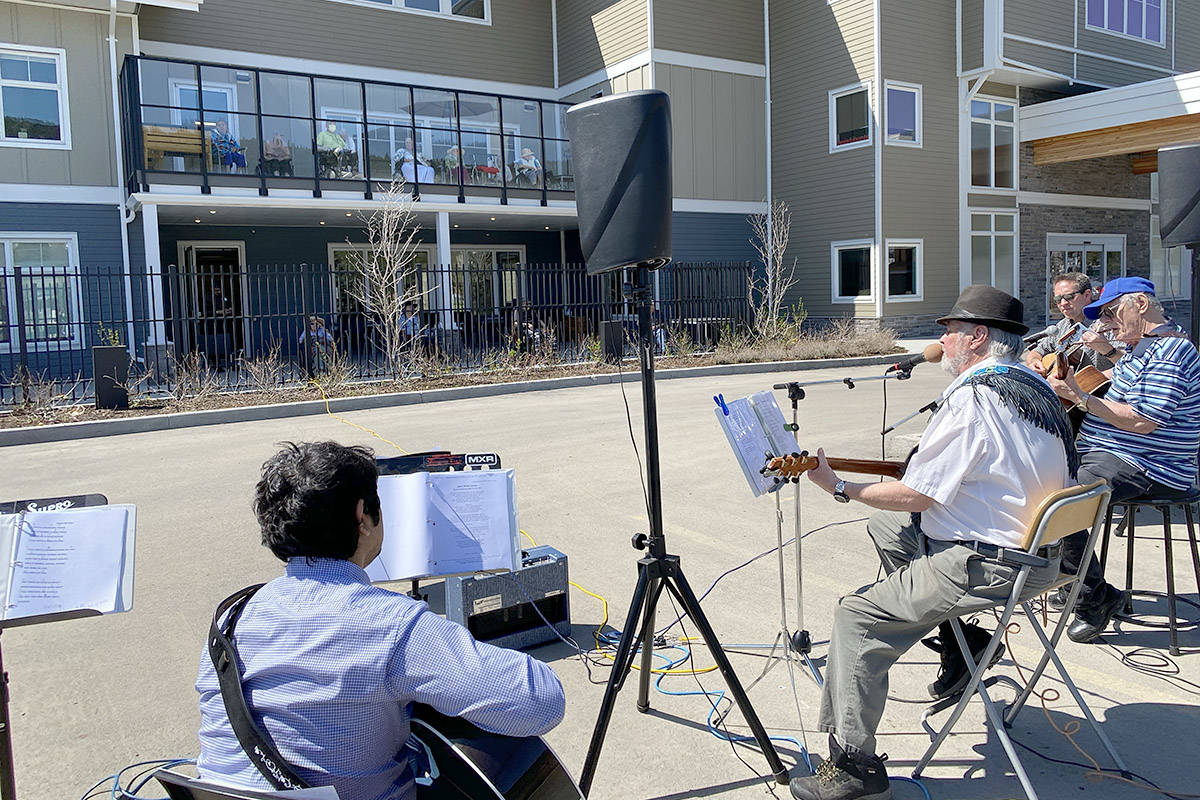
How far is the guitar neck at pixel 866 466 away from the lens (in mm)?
3443

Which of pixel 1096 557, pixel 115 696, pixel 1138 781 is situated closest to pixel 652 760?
pixel 1138 781

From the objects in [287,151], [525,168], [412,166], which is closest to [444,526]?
[287,151]

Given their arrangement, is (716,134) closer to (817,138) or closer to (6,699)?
(817,138)

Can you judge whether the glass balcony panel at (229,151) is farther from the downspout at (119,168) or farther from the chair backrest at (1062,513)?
the chair backrest at (1062,513)

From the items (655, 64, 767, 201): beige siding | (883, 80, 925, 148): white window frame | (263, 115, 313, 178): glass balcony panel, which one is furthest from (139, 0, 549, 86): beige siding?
(883, 80, 925, 148): white window frame

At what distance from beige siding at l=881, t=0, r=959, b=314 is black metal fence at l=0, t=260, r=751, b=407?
4.21 meters

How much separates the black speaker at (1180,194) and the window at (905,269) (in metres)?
15.7

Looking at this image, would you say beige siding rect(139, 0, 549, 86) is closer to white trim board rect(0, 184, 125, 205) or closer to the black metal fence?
white trim board rect(0, 184, 125, 205)

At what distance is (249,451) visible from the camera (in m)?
9.64

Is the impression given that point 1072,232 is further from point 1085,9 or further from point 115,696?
point 115,696

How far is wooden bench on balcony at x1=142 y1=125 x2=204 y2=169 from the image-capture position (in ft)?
52.9

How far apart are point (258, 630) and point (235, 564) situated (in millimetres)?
4102

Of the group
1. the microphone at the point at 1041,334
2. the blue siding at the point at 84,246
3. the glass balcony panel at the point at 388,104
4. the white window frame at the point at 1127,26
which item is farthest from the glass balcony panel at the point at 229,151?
the white window frame at the point at 1127,26

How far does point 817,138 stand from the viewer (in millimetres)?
22172
